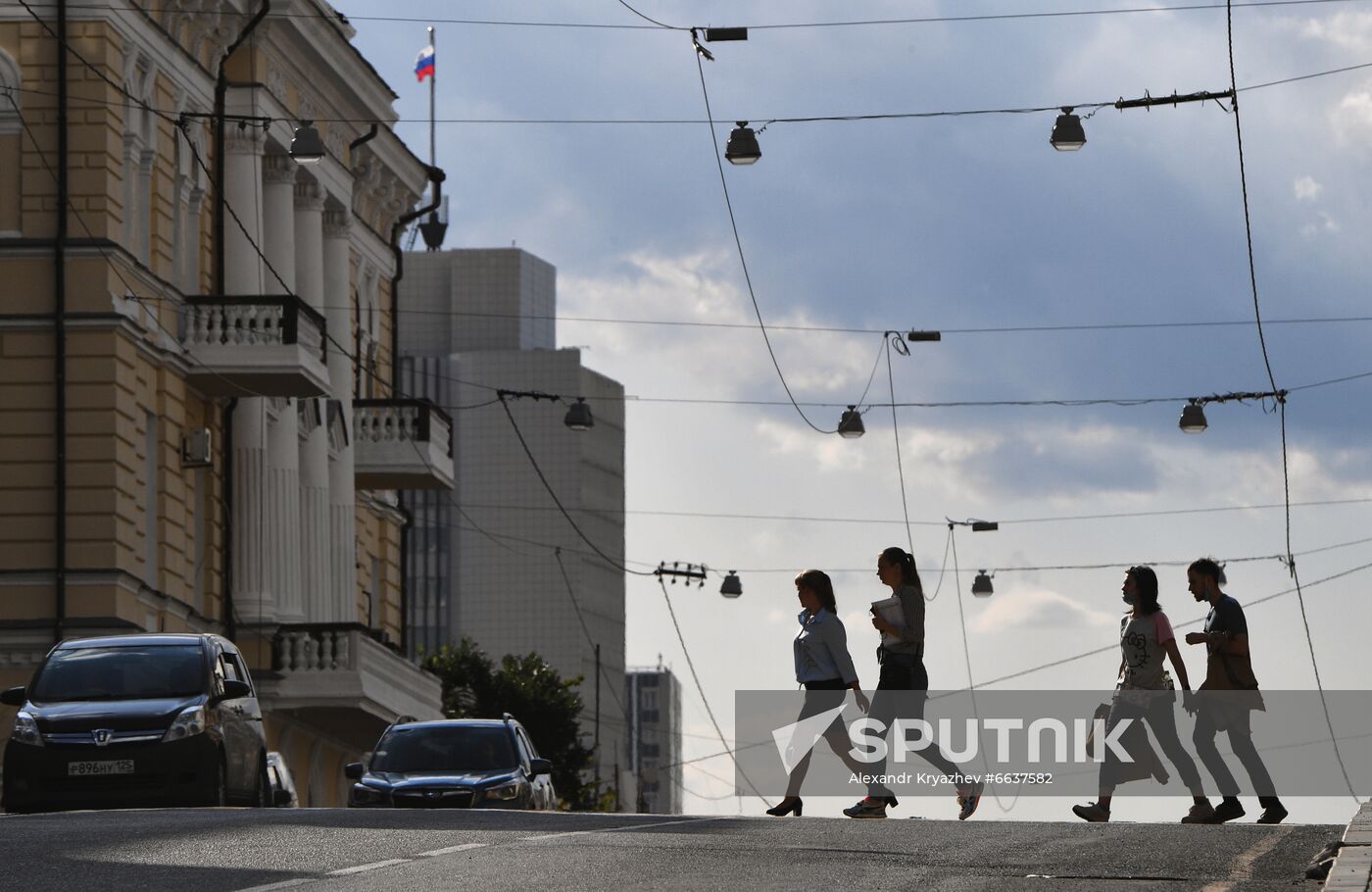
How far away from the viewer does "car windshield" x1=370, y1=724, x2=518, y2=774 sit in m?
27.5

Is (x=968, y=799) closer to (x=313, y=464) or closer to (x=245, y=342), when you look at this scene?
(x=245, y=342)

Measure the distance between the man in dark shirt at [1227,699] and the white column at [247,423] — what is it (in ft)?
84.9

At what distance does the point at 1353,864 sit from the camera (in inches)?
535

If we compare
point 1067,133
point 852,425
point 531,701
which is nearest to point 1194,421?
point 852,425

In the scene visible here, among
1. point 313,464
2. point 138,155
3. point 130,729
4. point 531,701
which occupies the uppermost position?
point 138,155

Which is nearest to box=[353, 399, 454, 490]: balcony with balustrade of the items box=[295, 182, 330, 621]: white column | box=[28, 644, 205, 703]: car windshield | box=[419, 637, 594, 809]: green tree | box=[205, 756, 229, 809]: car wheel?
box=[295, 182, 330, 621]: white column

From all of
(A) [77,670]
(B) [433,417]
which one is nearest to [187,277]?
(B) [433,417]

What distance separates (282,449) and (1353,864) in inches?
1338

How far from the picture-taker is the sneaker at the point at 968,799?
20.8 meters

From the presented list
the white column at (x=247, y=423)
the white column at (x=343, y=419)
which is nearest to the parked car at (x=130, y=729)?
the white column at (x=247, y=423)

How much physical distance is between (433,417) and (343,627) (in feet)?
32.5

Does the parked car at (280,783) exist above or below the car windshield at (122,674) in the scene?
below

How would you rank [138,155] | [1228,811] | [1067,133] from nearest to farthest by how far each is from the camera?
[1228,811]
[1067,133]
[138,155]

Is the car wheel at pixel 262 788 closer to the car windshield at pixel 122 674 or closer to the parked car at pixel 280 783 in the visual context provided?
the car windshield at pixel 122 674
